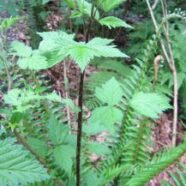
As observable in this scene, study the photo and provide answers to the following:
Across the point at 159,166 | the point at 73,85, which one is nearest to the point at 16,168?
the point at 159,166

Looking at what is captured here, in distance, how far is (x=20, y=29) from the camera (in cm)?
376

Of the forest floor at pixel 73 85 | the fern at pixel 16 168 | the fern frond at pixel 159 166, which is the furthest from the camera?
the forest floor at pixel 73 85

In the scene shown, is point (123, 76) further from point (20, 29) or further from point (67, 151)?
point (67, 151)

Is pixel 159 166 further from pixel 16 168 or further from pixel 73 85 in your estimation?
pixel 73 85

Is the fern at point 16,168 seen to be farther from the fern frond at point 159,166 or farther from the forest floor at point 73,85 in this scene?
the forest floor at point 73,85

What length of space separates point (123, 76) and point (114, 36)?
24.2 inches

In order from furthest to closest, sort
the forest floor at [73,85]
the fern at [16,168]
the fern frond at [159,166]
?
1. the forest floor at [73,85]
2. the fern frond at [159,166]
3. the fern at [16,168]

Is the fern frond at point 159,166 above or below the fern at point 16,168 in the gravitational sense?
below

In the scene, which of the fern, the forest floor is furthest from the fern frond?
the forest floor

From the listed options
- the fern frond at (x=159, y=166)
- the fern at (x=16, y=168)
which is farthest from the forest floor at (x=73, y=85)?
the fern at (x=16, y=168)

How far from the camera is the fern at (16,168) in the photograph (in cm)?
108

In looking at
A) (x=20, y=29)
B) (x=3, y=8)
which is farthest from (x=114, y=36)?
(x=3, y=8)

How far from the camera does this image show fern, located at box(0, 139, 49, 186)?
1.08 m

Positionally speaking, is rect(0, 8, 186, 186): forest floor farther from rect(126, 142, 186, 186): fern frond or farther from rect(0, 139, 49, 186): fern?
rect(0, 139, 49, 186): fern
